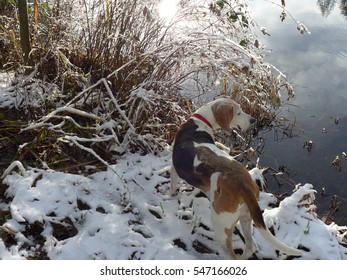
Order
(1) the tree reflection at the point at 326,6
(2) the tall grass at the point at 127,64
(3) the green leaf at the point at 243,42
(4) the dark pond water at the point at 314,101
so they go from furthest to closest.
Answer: (1) the tree reflection at the point at 326,6 < (4) the dark pond water at the point at 314,101 < (3) the green leaf at the point at 243,42 < (2) the tall grass at the point at 127,64

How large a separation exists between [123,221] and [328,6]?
8.34m

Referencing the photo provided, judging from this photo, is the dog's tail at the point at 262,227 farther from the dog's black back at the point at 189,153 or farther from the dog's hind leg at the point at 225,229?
the dog's black back at the point at 189,153

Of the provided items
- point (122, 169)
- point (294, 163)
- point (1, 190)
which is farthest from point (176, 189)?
point (294, 163)

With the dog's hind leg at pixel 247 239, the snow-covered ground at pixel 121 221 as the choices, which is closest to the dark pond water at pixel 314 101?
the snow-covered ground at pixel 121 221

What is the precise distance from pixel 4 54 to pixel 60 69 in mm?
962

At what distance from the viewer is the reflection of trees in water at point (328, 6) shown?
28.6ft

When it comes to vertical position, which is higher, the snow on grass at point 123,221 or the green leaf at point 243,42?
the green leaf at point 243,42

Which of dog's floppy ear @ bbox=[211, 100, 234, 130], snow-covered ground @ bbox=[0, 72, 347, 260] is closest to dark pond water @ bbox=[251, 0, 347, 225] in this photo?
snow-covered ground @ bbox=[0, 72, 347, 260]

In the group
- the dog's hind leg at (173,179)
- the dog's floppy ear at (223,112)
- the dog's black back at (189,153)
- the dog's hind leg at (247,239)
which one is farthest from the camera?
the dog's floppy ear at (223,112)

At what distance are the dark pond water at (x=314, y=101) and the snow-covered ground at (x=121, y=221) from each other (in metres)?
1.20

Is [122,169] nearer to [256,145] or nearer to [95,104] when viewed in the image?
[95,104]

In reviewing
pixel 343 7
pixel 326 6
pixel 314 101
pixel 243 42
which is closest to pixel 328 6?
pixel 326 6

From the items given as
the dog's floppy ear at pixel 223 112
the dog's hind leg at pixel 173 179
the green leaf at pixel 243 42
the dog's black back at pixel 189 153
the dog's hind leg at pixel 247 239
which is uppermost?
the green leaf at pixel 243 42
